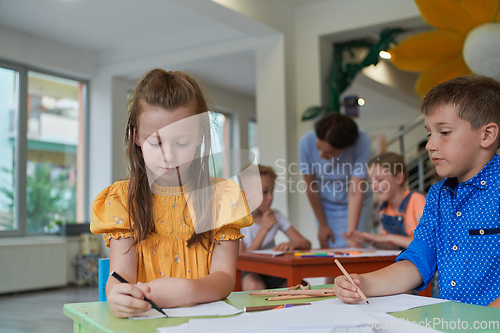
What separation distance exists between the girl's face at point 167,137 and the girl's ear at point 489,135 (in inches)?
25.8

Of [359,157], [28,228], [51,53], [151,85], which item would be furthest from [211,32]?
[151,85]

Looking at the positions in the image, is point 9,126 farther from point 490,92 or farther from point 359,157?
point 490,92

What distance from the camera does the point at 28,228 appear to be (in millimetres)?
5074

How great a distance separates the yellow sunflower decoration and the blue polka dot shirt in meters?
2.37

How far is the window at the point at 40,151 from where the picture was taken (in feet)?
16.0

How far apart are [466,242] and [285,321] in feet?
1.78

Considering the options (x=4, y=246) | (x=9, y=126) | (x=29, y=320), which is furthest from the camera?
(x=9, y=126)

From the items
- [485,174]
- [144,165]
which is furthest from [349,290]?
[144,165]

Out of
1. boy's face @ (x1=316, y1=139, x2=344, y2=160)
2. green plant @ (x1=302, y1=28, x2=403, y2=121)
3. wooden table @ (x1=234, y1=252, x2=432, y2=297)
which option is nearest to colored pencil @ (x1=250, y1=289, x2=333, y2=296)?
wooden table @ (x1=234, y1=252, x2=432, y2=297)

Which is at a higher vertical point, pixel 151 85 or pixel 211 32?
pixel 211 32

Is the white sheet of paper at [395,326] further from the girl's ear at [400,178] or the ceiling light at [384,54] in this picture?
the ceiling light at [384,54]

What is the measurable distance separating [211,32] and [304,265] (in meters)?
3.35

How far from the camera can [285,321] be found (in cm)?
70

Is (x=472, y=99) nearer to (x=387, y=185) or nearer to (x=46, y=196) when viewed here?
(x=387, y=185)
